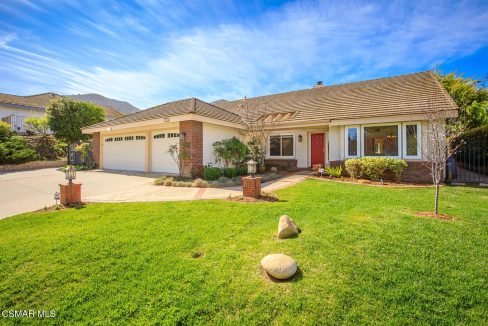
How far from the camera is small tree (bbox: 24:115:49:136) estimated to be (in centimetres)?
2152

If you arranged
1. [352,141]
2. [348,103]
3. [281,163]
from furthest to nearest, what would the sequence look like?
[281,163] < [348,103] < [352,141]

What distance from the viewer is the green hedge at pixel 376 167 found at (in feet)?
32.8

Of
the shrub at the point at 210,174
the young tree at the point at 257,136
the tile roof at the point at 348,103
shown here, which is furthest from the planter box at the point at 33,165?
the young tree at the point at 257,136

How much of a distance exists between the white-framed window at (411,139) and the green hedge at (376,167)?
44.9 inches

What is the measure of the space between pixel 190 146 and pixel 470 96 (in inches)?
800

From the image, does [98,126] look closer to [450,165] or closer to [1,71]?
[1,71]

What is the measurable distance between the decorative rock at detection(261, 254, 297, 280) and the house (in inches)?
354

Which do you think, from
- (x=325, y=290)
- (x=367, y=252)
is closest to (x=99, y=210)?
(x=325, y=290)

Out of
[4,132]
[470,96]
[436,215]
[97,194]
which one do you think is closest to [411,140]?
Answer: [436,215]

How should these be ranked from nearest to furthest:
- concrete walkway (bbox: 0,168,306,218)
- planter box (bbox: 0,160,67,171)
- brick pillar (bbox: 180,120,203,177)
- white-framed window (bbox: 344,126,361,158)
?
concrete walkway (bbox: 0,168,306,218), brick pillar (bbox: 180,120,203,177), white-framed window (bbox: 344,126,361,158), planter box (bbox: 0,160,67,171)

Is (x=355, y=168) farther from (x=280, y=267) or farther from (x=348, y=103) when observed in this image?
(x=280, y=267)

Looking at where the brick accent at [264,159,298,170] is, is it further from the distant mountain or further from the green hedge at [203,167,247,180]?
the distant mountain

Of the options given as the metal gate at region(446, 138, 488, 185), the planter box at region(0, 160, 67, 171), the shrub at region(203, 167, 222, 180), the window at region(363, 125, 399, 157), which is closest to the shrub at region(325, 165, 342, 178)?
the window at region(363, 125, 399, 157)

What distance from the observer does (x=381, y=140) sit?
11.7 m
